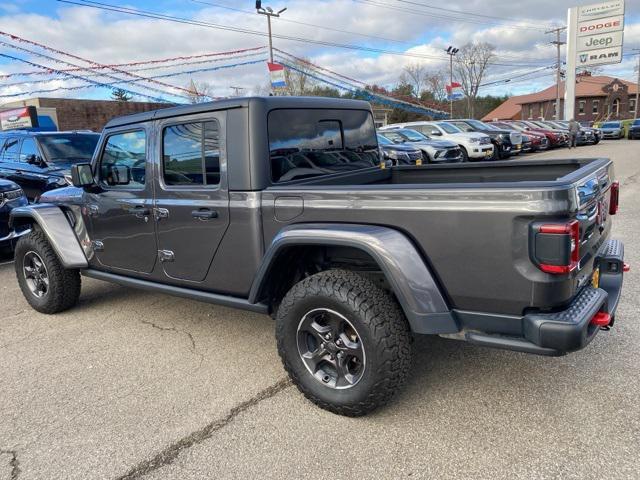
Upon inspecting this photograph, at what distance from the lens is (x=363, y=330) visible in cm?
269

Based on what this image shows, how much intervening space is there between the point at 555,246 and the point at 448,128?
16996 mm

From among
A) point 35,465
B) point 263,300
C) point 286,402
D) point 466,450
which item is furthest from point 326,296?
point 35,465

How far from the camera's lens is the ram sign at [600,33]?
32250 mm

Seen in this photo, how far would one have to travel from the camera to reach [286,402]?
3.09 m

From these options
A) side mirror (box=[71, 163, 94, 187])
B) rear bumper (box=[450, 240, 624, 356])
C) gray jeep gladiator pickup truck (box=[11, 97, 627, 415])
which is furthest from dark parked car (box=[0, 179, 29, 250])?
rear bumper (box=[450, 240, 624, 356])

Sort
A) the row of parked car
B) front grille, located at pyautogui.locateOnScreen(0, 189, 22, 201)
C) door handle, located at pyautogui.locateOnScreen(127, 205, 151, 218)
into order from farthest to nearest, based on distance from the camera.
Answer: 1. the row of parked car
2. front grille, located at pyautogui.locateOnScreen(0, 189, 22, 201)
3. door handle, located at pyautogui.locateOnScreen(127, 205, 151, 218)

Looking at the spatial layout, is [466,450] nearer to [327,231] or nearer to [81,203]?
[327,231]

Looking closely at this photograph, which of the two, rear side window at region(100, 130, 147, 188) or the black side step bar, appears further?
rear side window at region(100, 130, 147, 188)

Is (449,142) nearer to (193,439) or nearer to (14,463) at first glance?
(193,439)

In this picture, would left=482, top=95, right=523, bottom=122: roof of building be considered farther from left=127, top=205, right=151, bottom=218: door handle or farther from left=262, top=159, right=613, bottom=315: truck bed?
left=262, top=159, right=613, bottom=315: truck bed

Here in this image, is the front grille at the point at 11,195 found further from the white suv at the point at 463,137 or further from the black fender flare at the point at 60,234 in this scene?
the white suv at the point at 463,137

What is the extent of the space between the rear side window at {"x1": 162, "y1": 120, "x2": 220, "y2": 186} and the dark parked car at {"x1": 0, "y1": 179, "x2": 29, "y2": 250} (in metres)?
4.30

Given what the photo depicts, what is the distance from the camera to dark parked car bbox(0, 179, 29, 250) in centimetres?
684

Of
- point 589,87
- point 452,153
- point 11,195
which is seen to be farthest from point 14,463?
point 589,87
